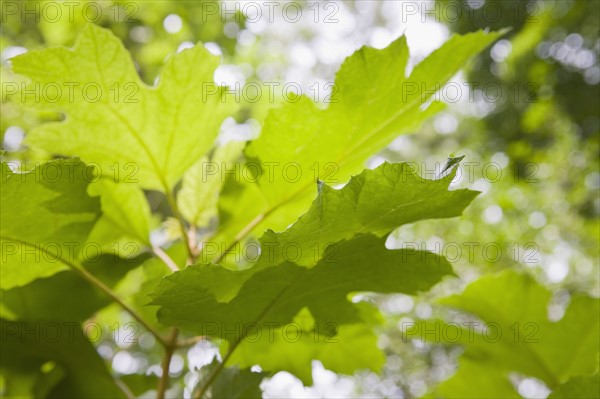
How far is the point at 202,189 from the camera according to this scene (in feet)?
3.39

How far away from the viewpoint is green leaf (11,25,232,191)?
2.70 ft

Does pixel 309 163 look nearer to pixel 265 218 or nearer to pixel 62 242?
pixel 265 218

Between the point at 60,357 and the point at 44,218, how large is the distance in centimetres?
26

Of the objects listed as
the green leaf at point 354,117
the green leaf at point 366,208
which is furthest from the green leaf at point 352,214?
the green leaf at point 354,117

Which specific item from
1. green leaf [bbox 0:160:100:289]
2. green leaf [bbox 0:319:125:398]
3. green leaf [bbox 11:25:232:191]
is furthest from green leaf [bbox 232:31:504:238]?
green leaf [bbox 0:319:125:398]

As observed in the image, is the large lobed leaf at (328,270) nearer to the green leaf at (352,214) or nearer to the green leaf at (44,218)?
the green leaf at (352,214)

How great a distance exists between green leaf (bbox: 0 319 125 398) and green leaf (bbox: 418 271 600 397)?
57cm

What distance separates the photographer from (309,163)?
0.86 meters

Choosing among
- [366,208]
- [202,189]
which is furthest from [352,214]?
[202,189]

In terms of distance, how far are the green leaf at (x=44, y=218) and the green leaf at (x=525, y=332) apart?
606 millimetres

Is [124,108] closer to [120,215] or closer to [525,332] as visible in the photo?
[120,215]

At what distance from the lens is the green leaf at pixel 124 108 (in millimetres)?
822

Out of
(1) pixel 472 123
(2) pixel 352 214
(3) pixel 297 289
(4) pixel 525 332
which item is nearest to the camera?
(2) pixel 352 214

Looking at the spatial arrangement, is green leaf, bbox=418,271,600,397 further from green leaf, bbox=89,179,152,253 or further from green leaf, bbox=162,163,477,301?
green leaf, bbox=89,179,152,253
